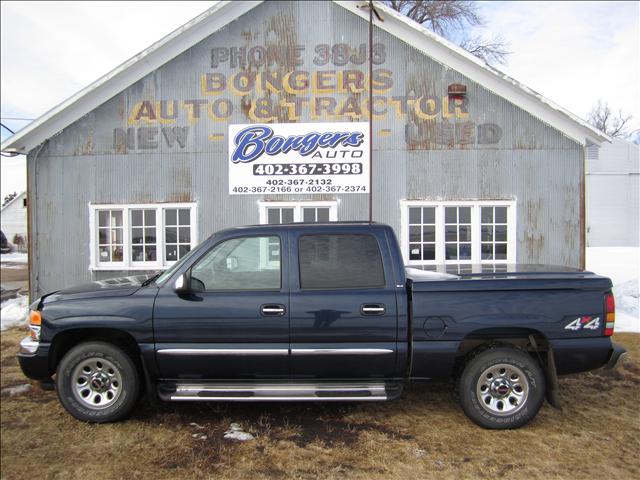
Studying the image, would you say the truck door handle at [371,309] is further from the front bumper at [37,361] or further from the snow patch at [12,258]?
the snow patch at [12,258]

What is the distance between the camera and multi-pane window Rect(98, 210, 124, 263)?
9.66 m

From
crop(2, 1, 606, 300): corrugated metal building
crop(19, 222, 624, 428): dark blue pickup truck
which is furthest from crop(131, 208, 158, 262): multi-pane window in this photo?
crop(19, 222, 624, 428): dark blue pickup truck

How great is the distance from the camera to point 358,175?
364 inches

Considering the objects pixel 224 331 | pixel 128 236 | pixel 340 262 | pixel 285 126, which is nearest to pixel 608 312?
pixel 340 262

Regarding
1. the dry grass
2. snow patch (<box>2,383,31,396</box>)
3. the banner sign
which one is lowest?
the dry grass

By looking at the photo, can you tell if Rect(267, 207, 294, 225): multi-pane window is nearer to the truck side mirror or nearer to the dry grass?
the dry grass

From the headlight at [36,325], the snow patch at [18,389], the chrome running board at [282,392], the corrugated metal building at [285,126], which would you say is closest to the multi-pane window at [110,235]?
the corrugated metal building at [285,126]

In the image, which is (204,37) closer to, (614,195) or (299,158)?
(299,158)

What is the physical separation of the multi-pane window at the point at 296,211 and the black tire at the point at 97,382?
17.1ft

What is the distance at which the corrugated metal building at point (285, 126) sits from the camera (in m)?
9.17

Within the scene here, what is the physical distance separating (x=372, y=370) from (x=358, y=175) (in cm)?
560

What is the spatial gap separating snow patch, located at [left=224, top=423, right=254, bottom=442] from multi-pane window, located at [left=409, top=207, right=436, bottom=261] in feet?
19.3

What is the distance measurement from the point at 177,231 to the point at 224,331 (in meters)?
5.74

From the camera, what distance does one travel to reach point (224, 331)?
4230 millimetres
